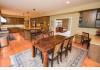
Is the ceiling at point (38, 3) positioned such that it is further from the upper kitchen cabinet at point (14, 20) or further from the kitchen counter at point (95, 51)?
the upper kitchen cabinet at point (14, 20)

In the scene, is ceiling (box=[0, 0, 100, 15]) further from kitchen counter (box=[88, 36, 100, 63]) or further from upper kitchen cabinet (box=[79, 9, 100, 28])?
kitchen counter (box=[88, 36, 100, 63])

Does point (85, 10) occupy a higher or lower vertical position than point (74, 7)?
lower

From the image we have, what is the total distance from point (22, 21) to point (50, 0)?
7637 millimetres

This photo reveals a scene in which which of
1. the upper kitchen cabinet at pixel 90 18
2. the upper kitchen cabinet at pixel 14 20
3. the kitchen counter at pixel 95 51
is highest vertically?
the upper kitchen cabinet at pixel 14 20

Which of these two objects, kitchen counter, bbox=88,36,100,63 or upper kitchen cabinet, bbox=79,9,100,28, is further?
upper kitchen cabinet, bbox=79,9,100,28

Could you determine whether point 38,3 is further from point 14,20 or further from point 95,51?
point 14,20

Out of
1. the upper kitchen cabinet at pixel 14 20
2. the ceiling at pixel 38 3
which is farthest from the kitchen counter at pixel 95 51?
the upper kitchen cabinet at pixel 14 20

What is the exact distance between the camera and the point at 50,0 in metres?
3.41

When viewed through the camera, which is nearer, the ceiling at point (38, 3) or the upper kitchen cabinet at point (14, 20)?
the ceiling at point (38, 3)

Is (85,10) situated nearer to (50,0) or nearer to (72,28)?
(72,28)

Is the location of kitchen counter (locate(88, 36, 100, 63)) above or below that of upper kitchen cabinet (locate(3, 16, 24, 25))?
below

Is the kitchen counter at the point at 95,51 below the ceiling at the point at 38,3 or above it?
below

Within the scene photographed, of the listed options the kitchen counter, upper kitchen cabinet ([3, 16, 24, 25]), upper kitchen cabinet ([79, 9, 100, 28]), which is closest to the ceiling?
upper kitchen cabinet ([79, 9, 100, 28])

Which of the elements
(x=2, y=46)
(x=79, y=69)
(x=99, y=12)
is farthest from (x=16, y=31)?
(x=79, y=69)
